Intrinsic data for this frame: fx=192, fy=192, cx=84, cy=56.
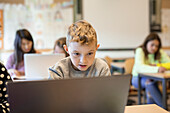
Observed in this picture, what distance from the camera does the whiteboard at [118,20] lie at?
14.6 feet

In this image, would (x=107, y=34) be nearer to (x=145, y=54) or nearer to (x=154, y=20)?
(x=154, y=20)

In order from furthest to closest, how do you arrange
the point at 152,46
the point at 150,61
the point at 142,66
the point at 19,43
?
the point at 150,61 < the point at 152,46 < the point at 142,66 < the point at 19,43

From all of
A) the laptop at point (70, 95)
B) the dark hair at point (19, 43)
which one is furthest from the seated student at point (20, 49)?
the laptop at point (70, 95)

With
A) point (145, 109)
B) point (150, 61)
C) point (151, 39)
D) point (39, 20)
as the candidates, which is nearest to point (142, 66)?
point (150, 61)

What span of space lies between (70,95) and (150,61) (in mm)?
2556

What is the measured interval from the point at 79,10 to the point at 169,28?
2.37 m

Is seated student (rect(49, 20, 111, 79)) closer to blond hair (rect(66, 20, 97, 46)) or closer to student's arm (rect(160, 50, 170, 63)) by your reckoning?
blond hair (rect(66, 20, 97, 46))

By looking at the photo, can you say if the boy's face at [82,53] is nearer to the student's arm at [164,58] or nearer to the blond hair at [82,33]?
the blond hair at [82,33]

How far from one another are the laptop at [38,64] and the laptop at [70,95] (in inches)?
49.9

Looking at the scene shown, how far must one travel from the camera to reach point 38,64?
179 cm

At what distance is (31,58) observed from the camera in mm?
1786

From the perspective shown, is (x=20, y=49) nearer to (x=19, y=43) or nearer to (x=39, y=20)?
(x=19, y=43)

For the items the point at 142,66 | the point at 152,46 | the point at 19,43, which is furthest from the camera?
the point at 152,46

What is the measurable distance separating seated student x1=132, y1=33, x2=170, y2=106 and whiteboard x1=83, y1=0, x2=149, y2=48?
1759 millimetres
